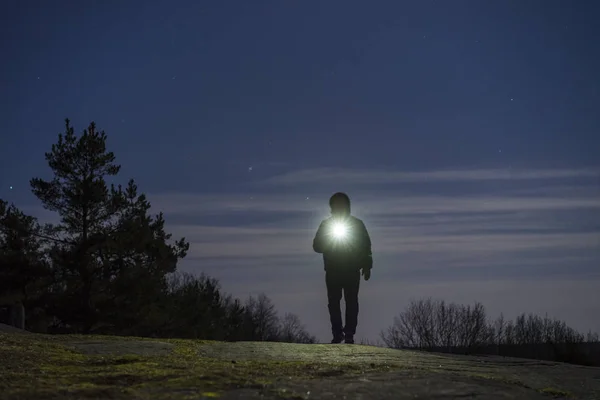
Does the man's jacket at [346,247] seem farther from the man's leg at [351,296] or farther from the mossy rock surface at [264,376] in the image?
the mossy rock surface at [264,376]

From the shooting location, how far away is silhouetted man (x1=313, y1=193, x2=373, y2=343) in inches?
388

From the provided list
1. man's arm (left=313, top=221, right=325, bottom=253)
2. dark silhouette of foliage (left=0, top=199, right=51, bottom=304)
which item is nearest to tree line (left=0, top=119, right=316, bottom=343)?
dark silhouette of foliage (left=0, top=199, right=51, bottom=304)

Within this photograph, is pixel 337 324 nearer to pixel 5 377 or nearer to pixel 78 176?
pixel 5 377

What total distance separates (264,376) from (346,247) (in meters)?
5.54

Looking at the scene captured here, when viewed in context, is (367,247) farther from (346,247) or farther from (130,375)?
(130,375)

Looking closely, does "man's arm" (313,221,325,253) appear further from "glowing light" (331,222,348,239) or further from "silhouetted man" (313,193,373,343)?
"glowing light" (331,222,348,239)

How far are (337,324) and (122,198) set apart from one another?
82.9 feet

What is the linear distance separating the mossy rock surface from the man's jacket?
2.82 m

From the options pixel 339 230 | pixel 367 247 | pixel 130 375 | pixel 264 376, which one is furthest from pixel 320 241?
pixel 130 375

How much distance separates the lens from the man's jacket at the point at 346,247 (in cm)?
985

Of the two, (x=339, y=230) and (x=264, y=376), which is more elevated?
(x=339, y=230)

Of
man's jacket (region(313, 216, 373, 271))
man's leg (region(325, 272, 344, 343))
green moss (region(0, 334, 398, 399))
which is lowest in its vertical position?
green moss (region(0, 334, 398, 399))

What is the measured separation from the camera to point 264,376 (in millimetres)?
4422

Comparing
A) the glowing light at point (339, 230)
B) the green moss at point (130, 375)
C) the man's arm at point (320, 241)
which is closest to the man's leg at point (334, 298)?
the man's arm at point (320, 241)
